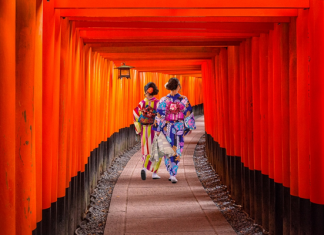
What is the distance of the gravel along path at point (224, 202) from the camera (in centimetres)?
561

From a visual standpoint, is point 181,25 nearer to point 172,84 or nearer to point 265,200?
point 265,200

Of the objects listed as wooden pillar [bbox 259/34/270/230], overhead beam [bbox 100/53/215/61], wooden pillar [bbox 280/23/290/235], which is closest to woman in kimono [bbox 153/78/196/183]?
overhead beam [bbox 100/53/215/61]

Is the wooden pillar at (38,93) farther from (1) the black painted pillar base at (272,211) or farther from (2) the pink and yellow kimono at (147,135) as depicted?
(2) the pink and yellow kimono at (147,135)

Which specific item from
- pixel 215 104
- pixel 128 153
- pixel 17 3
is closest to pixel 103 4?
pixel 17 3

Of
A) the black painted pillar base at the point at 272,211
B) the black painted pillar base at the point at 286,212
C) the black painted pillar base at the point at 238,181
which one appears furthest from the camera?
the black painted pillar base at the point at 238,181

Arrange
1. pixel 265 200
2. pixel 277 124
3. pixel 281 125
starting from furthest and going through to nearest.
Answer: pixel 265 200 → pixel 277 124 → pixel 281 125

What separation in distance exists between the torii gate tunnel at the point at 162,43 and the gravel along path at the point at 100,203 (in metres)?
0.20

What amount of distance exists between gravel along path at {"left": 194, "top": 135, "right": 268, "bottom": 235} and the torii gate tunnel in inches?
6.4

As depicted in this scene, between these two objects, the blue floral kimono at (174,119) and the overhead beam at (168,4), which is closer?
the overhead beam at (168,4)

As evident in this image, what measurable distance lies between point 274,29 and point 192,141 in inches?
502

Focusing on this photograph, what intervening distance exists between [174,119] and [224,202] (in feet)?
6.21

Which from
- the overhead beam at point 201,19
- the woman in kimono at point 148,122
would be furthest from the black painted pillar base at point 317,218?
the woman in kimono at point 148,122

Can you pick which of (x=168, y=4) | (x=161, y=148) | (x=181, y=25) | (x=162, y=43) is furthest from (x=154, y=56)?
(x=168, y=4)

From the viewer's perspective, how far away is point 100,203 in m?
7.16
